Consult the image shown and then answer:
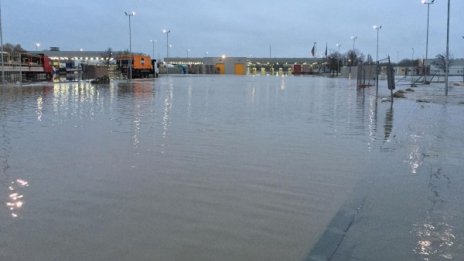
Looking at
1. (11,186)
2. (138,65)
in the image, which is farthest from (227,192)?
(138,65)

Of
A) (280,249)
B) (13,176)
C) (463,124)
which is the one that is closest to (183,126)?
(13,176)

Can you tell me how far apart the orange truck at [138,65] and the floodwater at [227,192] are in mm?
57854

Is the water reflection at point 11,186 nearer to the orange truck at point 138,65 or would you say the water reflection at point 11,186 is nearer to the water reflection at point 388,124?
the water reflection at point 388,124

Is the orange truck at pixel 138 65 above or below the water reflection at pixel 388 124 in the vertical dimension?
above

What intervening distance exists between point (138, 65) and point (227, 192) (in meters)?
68.9

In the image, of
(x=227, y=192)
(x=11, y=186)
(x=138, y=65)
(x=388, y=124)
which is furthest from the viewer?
(x=138, y=65)

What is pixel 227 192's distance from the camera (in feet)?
23.7

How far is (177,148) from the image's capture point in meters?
10.8

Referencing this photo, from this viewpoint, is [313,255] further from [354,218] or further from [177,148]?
[177,148]

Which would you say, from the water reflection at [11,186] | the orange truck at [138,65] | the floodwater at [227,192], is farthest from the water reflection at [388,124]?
the orange truck at [138,65]

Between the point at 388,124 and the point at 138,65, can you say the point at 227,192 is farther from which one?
the point at 138,65

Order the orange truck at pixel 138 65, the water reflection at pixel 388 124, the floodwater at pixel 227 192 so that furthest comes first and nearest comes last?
1. the orange truck at pixel 138 65
2. the water reflection at pixel 388 124
3. the floodwater at pixel 227 192

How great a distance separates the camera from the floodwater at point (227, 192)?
16.9 ft

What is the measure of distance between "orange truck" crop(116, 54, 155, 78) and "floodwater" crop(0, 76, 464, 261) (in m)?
57.9
